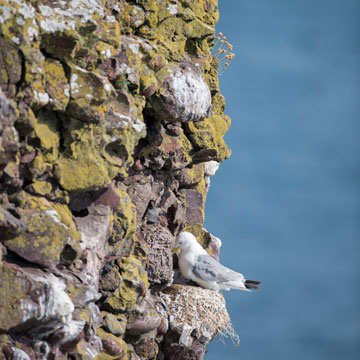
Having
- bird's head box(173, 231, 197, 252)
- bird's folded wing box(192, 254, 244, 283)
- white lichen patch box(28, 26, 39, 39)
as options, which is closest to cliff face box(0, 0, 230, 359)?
white lichen patch box(28, 26, 39, 39)

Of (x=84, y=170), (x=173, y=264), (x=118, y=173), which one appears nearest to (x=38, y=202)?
(x=84, y=170)

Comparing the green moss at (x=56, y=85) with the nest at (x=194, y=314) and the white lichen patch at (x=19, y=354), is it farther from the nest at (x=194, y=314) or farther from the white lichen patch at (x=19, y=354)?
the nest at (x=194, y=314)

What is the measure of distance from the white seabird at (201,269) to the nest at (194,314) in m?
0.15

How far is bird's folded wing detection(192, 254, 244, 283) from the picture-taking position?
9.64m

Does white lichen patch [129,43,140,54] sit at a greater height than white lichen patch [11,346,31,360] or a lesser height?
greater

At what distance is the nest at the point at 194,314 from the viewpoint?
9164 mm

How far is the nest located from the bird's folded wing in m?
0.17

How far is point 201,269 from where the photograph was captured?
9648 mm

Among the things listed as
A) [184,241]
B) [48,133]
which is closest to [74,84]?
[48,133]

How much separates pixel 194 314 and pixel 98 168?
2.97 metres

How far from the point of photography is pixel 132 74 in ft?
23.9

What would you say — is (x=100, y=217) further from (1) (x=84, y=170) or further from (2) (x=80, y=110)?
(2) (x=80, y=110)

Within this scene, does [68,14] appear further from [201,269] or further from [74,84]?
[201,269]

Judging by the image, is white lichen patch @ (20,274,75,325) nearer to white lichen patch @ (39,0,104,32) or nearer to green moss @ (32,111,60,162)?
green moss @ (32,111,60,162)
